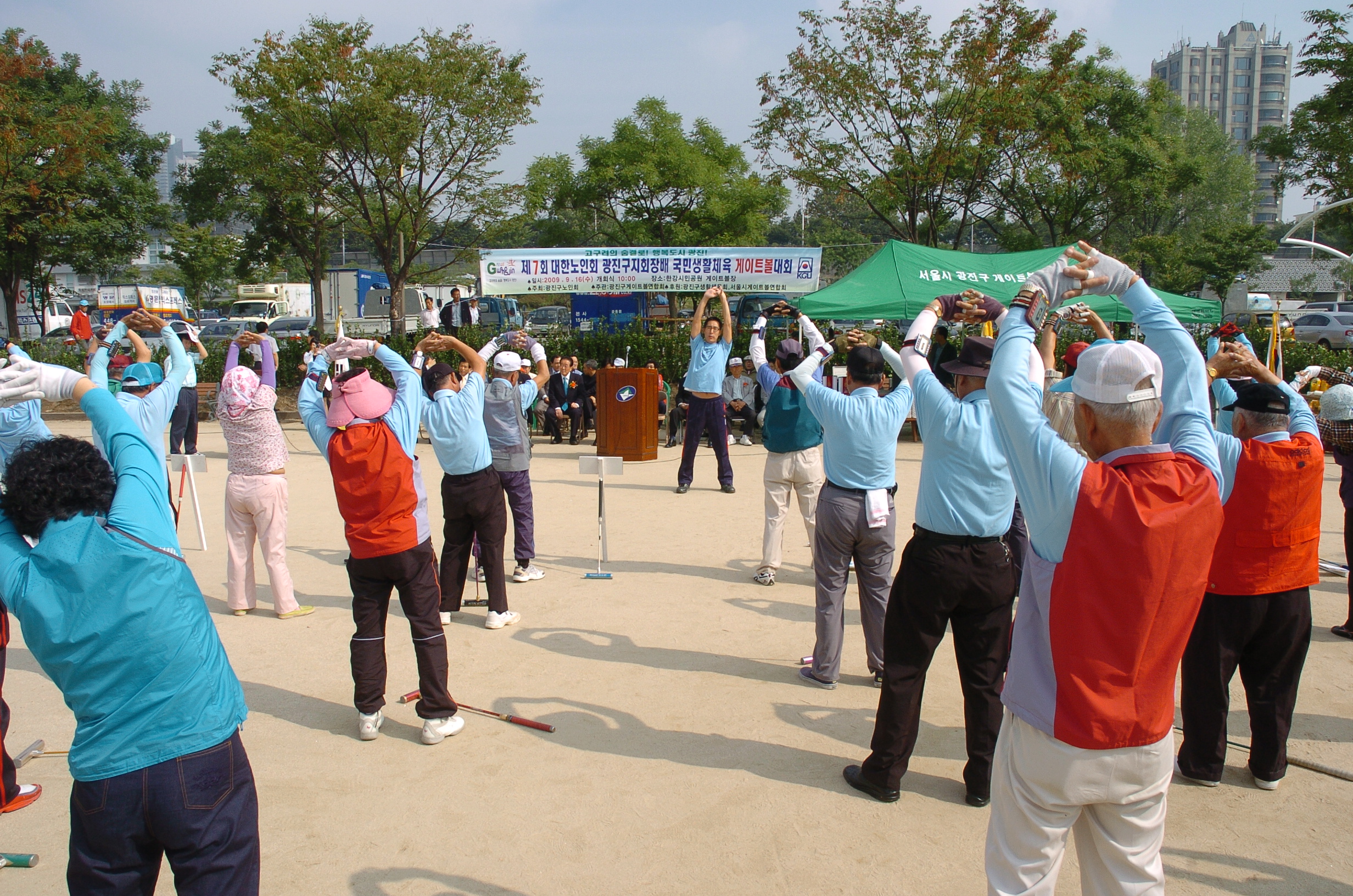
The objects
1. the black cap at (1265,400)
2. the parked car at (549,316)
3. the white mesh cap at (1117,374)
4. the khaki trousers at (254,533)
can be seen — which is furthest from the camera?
the parked car at (549,316)

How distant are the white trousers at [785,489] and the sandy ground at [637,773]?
0.37 metres

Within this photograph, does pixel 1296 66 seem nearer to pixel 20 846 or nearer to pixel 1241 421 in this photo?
pixel 1241 421

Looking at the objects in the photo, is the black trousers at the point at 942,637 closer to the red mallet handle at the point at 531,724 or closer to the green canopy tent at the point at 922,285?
the red mallet handle at the point at 531,724

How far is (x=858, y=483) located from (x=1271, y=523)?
6.10 ft

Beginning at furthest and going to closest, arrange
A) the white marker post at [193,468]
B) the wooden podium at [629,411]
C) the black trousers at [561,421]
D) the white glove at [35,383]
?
the black trousers at [561,421], the wooden podium at [629,411], the white marker post at [193,468], the white glove at [35,383]

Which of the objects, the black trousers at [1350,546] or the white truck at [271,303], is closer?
the black trousers at [1350,546]

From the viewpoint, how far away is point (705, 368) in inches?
414

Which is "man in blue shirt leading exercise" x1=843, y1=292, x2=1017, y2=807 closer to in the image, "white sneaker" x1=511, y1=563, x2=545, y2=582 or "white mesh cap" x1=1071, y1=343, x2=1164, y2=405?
"white mesh cap" x1=1071, y1=343, x2=1164, y2=405

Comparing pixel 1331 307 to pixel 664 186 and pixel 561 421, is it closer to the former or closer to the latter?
pixel 664 186

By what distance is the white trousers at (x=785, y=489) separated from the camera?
22.9 ft

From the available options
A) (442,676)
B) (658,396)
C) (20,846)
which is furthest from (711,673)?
(658,396)

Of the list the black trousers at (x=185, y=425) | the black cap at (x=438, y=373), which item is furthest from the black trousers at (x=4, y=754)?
the black trousers at (x=185, y=425)

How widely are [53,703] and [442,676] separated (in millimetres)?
2481

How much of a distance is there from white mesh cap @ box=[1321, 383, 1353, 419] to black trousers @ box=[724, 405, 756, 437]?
9689 mm
